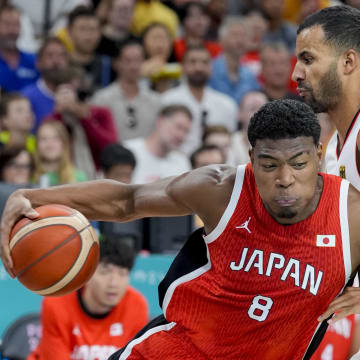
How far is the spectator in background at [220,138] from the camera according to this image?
7.65m

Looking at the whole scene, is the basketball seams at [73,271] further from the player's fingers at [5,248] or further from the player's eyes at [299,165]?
the player's eyes at [299,165]

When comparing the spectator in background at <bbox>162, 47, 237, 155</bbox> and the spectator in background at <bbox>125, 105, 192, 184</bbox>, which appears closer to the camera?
the spectator in background at <bbox>125, 105, 192, 184</bbox>

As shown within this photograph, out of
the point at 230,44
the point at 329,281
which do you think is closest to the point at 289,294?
the point at 329,281

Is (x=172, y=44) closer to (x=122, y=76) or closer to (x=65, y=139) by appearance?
(x=122, y=76)

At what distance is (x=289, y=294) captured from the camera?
3211 millimetres

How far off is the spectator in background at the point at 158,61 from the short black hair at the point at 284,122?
5.74 m

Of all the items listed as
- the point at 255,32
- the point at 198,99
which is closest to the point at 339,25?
the point at 198,99

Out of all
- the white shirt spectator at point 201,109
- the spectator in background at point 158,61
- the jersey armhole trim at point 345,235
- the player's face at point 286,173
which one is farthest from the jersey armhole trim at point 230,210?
the spectator in background at point 158,61

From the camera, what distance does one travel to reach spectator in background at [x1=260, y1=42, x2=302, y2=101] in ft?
28.8

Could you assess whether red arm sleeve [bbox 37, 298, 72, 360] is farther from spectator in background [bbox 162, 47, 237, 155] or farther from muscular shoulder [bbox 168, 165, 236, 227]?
spectator in background [bbox 162, 47, 237, 155]

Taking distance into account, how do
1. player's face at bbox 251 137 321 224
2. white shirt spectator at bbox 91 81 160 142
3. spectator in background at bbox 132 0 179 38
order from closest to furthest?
player's face at bbox 251 137 321 224
white shirt spectator at bbox 91 81 160 142
spectator in background at bbox 132 0 179 38

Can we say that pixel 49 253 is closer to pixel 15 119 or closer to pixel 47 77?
pixel 15 119

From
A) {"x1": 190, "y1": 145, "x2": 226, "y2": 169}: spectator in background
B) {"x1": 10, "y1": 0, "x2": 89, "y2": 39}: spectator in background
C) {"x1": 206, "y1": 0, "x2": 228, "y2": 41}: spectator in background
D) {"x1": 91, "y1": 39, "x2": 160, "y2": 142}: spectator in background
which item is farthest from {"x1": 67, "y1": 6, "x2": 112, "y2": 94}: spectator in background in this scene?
{"x1": 206, "y1": 0, "x2": 228, "y2": 41}: spectator in background

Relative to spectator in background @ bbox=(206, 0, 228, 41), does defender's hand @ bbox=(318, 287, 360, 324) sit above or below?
below
